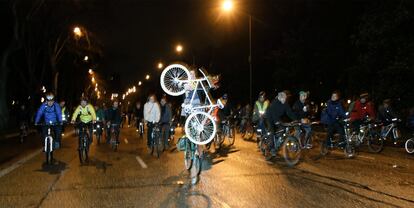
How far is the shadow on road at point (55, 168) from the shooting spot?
12.4 meters

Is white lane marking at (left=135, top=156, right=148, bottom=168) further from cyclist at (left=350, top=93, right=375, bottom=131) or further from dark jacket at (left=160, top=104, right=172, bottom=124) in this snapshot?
cyclist at (left=350, top=93, right=375, bottom=131)

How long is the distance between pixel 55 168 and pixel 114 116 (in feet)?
20.2

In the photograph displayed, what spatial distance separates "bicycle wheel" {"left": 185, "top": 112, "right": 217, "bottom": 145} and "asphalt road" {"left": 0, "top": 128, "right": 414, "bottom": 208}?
0.84 meters

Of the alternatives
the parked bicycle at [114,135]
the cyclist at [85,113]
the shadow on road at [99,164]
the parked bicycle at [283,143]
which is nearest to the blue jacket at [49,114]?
the cyclist at [85,113]

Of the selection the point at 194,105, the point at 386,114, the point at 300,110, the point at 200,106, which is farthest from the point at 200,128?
the point at 386,114

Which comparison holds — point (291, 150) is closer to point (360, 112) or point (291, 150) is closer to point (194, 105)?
point (194, 105)

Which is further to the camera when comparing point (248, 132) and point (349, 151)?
point (248, 132)

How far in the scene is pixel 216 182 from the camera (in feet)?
33.5

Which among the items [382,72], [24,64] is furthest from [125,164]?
[24,64]

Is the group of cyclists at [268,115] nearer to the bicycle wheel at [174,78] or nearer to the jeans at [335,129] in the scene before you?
the jeans at [335,129]

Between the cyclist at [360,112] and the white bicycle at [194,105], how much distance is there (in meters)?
5.97

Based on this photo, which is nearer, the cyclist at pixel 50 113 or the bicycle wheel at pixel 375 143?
the cyclist at pixel 50 113

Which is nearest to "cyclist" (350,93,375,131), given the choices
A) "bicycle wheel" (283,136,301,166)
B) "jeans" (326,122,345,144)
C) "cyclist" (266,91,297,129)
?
"jeans" (326,122,345,144)

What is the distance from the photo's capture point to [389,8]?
23.2m
